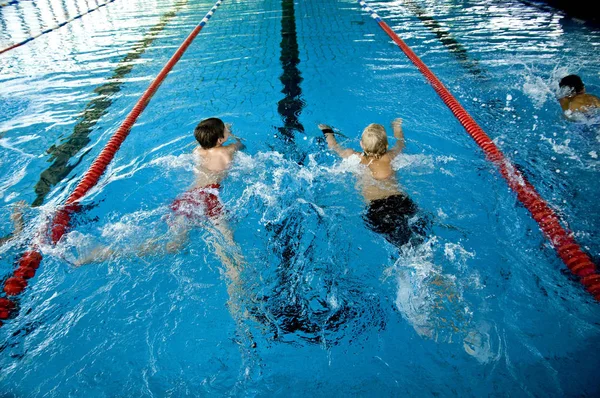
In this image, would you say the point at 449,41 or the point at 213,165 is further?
the point at 449,41

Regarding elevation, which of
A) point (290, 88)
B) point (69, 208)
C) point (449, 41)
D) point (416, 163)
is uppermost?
point (449, 41)

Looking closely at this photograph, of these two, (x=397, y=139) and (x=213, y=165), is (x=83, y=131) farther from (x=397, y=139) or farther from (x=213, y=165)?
(x=397, y=139)

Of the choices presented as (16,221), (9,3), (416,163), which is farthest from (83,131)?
(9,3)

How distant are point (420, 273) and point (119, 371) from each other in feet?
5.90

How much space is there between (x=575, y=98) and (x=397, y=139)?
1.98 meters

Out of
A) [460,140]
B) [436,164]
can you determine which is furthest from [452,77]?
[436,164]

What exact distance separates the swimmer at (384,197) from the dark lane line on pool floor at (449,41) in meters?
3.11

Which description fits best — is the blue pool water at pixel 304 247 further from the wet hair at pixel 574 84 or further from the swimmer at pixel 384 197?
the wet hair at pixel 574 84

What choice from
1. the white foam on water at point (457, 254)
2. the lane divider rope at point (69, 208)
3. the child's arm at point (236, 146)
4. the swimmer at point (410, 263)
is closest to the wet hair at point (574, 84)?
the swimmer at point (410, 263)

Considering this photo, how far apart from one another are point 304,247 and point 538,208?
71.2 inches

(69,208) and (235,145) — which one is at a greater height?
(235,145)

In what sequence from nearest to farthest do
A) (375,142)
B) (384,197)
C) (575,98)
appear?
(384,197) < (375,142) < (575,98)

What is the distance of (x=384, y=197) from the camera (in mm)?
2588

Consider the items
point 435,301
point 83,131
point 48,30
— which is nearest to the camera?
point 435,301
